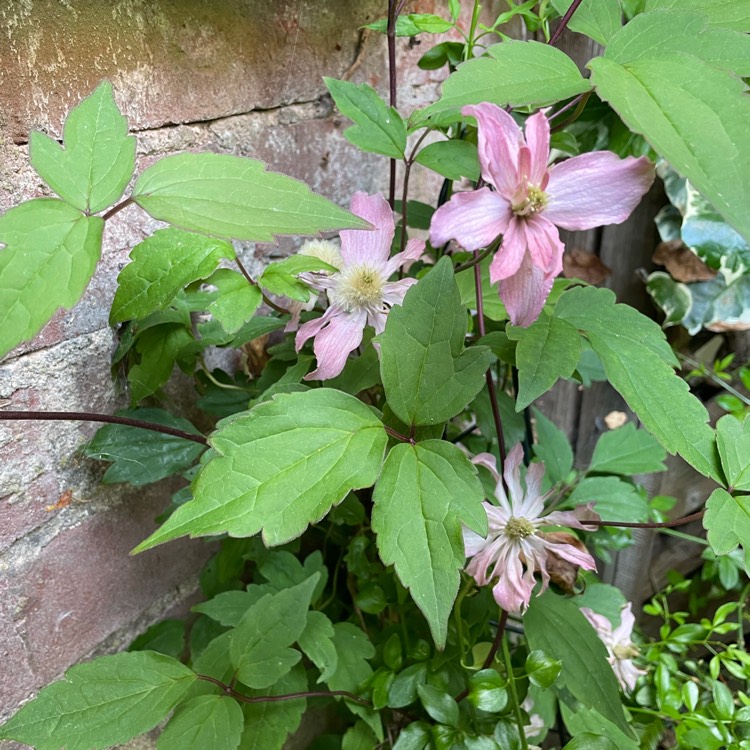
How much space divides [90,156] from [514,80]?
308 millimetres

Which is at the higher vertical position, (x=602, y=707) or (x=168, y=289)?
(x=168, y=289)

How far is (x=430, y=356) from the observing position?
0.52 meters

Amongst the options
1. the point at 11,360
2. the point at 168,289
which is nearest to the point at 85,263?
the point at 168,289

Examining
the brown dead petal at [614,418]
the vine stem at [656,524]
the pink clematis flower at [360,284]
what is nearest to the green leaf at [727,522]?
the vine stem at [656,524]

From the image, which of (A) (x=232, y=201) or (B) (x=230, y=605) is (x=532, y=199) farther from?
(B) (x=230, y=605)

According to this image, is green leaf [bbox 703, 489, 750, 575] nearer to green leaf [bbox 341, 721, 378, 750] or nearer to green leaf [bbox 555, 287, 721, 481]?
green leaf [bbox 555, 287, 721, 481]

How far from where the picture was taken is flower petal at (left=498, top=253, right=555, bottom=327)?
0.49m

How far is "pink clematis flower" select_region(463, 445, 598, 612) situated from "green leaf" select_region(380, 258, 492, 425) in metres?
0.17

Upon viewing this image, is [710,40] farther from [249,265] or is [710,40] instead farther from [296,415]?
[249,265]

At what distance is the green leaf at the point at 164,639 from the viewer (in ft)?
2.60

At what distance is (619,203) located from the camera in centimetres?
47

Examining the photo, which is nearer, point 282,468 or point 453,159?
point 282,468

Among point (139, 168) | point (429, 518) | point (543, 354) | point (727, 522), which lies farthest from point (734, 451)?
point (139, 168)

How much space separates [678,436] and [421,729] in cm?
42
